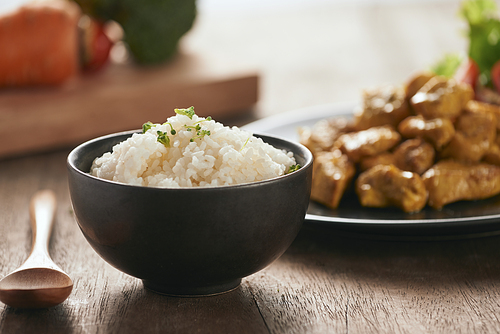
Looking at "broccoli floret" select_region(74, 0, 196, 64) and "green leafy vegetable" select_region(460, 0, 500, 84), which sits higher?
"green leafy vegetable" select_region(460, 0, 500, 84)

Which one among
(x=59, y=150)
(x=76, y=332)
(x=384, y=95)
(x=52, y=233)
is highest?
(x=384, y=95)

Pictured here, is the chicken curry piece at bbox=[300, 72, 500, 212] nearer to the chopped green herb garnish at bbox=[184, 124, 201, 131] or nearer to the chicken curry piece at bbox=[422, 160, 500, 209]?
the chicken curry piece at bbox=[422, 160, 500, 209]

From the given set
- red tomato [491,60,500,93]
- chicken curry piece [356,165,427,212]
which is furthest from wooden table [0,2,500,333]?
red tomato [491,60,500,93]

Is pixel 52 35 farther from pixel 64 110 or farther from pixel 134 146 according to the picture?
pixel 134 146

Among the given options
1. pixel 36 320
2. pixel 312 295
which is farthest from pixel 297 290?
pixel 36 320

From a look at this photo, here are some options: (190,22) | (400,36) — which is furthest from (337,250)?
(400,36)

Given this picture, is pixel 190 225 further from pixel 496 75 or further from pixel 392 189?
pixel 496 75
